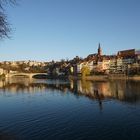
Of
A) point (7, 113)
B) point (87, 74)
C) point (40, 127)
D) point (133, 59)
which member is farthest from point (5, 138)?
point (133, 59)

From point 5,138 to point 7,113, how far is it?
10.3 metres

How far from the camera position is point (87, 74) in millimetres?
121500

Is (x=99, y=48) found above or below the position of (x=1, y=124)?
above

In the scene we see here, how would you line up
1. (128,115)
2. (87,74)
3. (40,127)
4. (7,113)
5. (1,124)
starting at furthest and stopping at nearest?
(87,74), (7,113), (128,115), (1,124), (40,127)

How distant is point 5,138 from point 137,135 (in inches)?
335

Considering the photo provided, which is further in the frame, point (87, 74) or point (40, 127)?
point (87, 74)

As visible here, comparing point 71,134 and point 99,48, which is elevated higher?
point 99,48

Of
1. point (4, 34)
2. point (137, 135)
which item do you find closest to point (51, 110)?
point (137, 135)

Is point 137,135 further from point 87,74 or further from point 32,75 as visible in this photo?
point 32,75

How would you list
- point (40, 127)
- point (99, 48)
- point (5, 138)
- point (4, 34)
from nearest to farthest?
1. point (4, 34)
2. point (5, 138)
3. point (40, 127)
4. point (99, 48)

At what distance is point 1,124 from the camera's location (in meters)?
23.8

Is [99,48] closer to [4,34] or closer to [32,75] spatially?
[32,75]

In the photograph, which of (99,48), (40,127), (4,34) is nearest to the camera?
(4,34)

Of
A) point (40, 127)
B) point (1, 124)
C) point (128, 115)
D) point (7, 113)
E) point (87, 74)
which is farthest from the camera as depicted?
point (87, 74)
